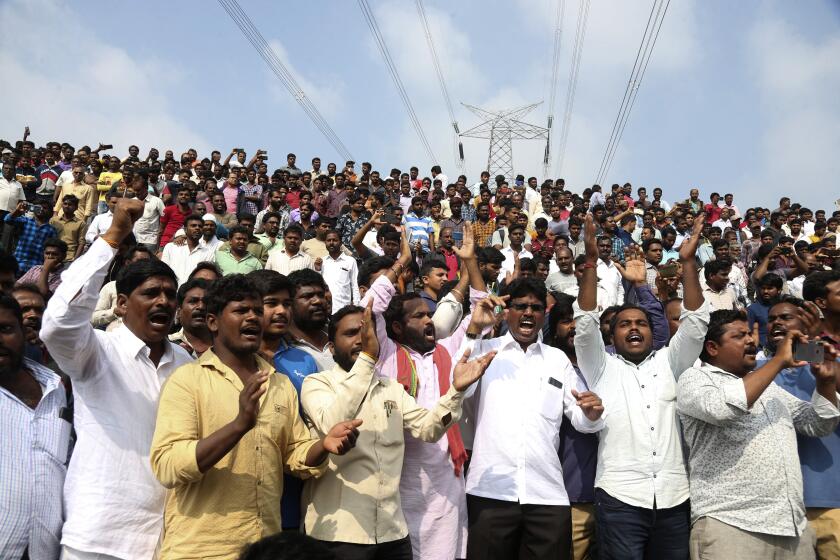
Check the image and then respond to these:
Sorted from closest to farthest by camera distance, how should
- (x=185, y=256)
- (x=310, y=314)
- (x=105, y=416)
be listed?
1. (x=105, y=416)
2. (x=310, y=314)
3. (x=185, y=256)

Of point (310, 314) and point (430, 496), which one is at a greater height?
point (310, 314)

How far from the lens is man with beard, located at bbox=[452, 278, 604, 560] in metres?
4.18

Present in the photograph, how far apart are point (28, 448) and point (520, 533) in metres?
2.88

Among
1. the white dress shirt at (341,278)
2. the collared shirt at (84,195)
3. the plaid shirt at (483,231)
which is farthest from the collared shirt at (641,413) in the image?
the collared shirt at (84,195)

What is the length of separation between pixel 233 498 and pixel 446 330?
2.33 metres

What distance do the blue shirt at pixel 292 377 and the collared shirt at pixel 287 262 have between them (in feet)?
17.3

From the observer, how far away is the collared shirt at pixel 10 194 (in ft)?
40.7

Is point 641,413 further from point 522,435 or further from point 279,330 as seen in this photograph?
point 279,330

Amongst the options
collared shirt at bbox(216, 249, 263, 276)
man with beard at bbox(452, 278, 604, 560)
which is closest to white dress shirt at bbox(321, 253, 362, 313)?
collared shirt at bbox(216, 249, 263, 276)

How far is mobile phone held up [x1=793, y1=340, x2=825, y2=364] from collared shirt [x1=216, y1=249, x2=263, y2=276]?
689 cm

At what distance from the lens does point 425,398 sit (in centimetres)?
453

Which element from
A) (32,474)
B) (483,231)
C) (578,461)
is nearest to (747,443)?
(578,461)

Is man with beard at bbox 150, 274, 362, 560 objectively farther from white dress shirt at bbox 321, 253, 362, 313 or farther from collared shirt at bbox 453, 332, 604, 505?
white dress shirt at bbox 321, 253, 362, 313

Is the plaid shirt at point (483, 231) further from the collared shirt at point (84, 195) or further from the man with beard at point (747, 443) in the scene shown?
the man with beard at point (747, 443)
